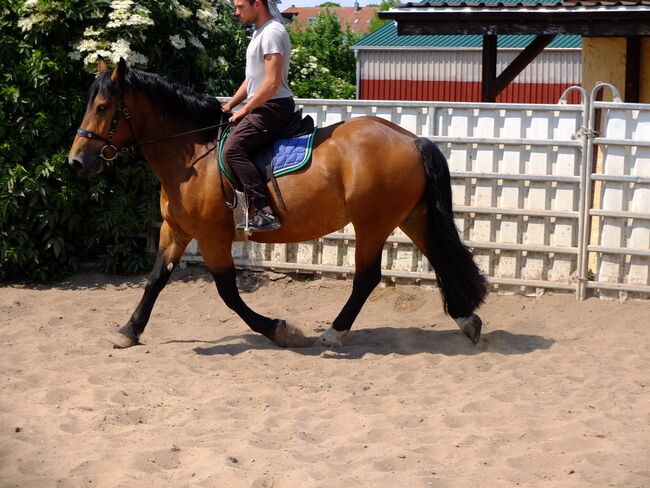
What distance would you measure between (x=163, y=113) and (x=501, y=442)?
141 inches

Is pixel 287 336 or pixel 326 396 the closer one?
pixel 326 396

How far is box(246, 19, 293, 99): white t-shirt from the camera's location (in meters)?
6.33

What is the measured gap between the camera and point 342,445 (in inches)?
186

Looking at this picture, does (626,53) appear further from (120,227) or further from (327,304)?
(120,227)

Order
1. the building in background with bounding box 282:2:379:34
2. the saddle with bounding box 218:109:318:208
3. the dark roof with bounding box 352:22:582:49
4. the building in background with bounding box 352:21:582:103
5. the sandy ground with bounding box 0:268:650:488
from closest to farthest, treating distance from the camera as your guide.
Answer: the sandy ground with bounding box 0:268:650:488
the saddle with bounding box 218:109:318:208
the building in background with bounding box 352:21:582:103
the dark roof with bounding box 352:22:582:49
the building in background with bounding box 282:2:379:34

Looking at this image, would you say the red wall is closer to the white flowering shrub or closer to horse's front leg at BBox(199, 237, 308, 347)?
the white flowering shrub

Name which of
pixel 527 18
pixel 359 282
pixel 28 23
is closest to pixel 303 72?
pixel 527 18

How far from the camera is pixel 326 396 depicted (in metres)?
5.67

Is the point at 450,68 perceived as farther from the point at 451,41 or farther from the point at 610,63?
the point at 610,63

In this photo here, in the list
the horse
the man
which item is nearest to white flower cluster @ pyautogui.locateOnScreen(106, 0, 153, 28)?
the horse

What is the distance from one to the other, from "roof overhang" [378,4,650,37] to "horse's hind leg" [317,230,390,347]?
3.75 meters

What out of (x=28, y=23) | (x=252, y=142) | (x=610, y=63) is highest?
(x=28, y=23)

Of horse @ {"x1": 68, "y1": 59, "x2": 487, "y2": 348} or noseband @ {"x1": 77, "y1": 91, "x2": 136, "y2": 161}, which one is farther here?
horse @ {"x1": 68, "y1": 59, "x2": 487, "y2": 348}

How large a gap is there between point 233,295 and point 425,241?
60.5 inches
